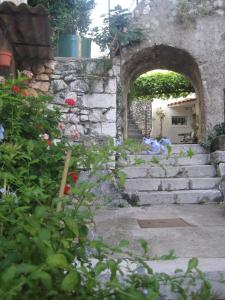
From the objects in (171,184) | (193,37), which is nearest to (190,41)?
(193,37)

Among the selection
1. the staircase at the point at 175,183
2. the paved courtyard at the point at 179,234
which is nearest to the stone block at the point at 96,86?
the staircase at the point at 175,183

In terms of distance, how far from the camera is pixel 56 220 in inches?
45.2

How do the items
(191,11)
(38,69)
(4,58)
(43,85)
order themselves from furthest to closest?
(191,11) < (43,85) < (38,69) < (4,58)

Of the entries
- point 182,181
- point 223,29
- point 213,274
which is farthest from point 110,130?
point 213,274

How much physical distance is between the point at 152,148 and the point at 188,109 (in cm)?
1877

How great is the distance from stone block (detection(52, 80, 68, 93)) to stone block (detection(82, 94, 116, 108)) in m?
0.37

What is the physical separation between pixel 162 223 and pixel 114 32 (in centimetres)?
436

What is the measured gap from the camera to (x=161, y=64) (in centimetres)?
901

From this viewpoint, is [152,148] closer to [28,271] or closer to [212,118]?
[28,271]

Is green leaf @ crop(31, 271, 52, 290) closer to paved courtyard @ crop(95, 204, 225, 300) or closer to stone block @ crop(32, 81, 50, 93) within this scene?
paved courtyard @ crop(95, 204, 225, 300)

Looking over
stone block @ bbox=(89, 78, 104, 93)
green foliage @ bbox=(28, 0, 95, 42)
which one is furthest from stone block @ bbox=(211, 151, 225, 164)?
green foliage @ bbox=(28, 0, 95, 42)

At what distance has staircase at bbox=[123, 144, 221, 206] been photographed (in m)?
5.58

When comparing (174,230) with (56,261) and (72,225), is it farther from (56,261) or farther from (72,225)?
(56,261)

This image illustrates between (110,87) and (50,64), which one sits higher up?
(50,64)
